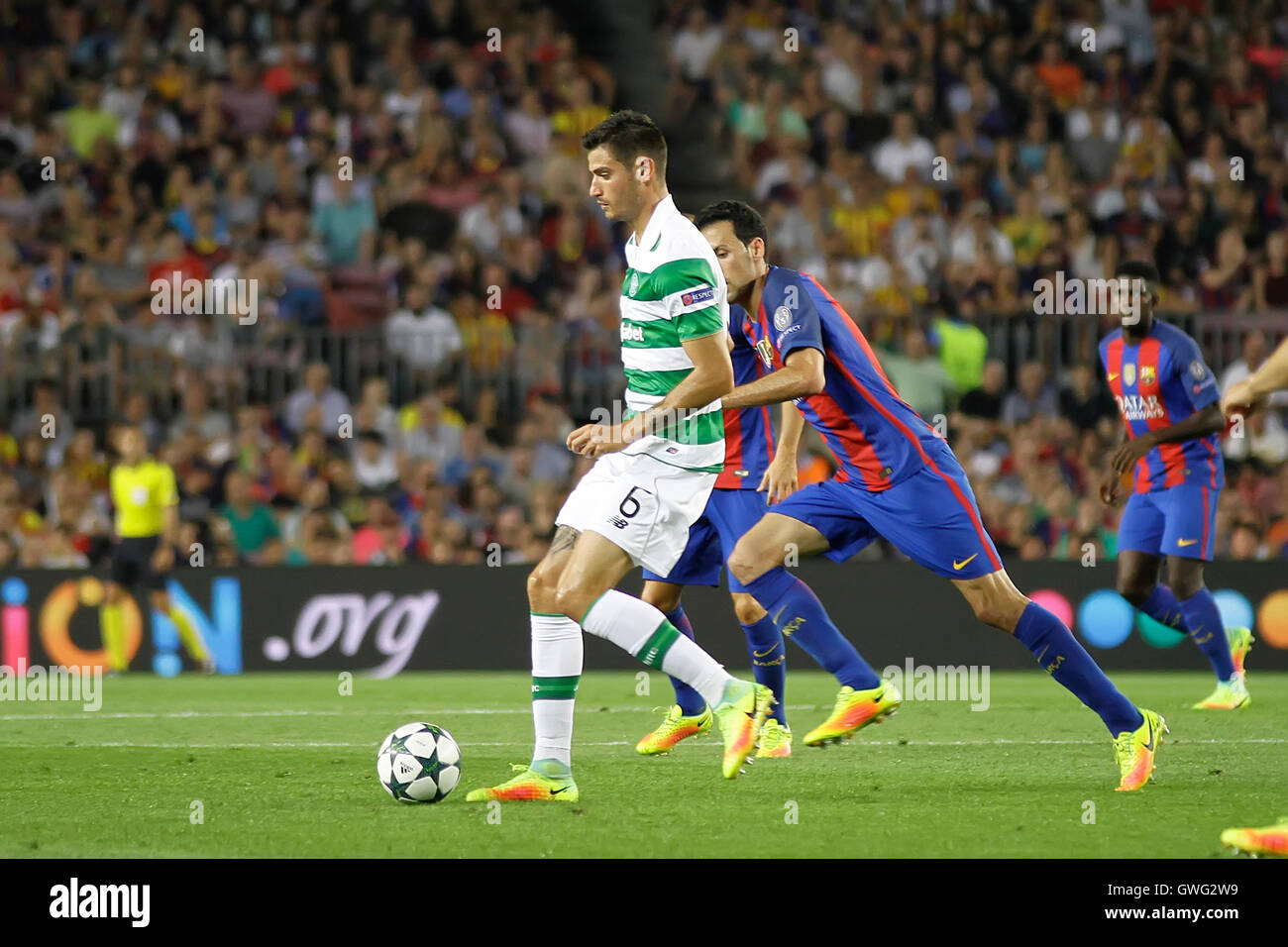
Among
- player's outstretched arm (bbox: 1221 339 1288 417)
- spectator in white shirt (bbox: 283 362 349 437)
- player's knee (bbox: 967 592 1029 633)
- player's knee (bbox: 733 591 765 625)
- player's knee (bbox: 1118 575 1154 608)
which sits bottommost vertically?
player's knee (bbox: 1118 575 1154 608)

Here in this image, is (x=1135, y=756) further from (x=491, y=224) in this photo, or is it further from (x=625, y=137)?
(x=491, y=224)

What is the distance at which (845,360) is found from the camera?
7031mm

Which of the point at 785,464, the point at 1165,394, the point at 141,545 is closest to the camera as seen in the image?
the point at 785,464

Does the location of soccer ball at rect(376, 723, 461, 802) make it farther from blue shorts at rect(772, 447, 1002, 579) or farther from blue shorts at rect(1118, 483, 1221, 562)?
blue shorts at rect(1118, 483, 1221, 562)

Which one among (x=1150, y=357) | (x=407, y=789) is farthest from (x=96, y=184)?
(x=407, y=789)

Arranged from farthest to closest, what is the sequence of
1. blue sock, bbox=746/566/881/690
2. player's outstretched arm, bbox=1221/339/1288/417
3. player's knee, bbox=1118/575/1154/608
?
player's knee, bbox=1118/575/1154/608
blue sock, bbox=746/566/881/690
player's outstretched arm, bbox=1221/339/1288/417

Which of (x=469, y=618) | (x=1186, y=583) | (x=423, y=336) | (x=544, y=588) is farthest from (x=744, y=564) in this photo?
(x=423, y=336)

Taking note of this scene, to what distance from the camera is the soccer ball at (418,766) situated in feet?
20.8

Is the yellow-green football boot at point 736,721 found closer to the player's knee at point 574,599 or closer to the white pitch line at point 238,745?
the player's knee at point 574,599

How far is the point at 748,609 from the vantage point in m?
7.95

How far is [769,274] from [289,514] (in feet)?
28.5

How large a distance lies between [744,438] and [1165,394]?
3133 millimetres

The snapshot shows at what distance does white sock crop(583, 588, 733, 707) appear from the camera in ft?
20.5

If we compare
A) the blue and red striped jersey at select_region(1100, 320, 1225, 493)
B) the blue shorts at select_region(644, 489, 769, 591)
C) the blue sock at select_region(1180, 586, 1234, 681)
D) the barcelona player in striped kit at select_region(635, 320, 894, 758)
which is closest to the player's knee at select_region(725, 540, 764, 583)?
the barcelona player in striped kit at select_region(635, 320, 894, 758)
